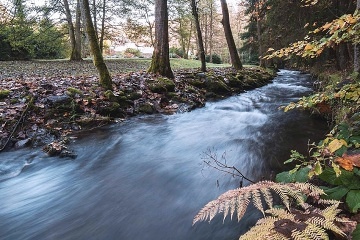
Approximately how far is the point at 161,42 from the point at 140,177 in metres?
6.82

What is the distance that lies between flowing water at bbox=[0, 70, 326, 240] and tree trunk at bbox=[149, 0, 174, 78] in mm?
3390

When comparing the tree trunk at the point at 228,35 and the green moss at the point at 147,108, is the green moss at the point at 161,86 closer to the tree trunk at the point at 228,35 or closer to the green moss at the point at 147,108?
the green moss at the point at 147,108

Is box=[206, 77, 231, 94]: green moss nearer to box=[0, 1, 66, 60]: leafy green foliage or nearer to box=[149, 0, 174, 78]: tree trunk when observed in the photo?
box=[149, 0, 174, 78]: tree trunk

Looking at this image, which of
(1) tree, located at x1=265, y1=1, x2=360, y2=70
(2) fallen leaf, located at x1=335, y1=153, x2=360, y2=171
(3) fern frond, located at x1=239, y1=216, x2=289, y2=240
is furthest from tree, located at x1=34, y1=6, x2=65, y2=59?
(3) fern frond, located at x1=239, y1=216, x2=289, y2=240

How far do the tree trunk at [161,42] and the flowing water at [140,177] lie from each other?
3390mm

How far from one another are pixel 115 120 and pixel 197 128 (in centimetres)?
202

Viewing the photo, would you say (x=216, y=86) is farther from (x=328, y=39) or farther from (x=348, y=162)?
(x=348, y=162)

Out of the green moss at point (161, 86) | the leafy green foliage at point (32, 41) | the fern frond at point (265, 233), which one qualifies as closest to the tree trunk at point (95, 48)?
the green moss at point (161, 86)

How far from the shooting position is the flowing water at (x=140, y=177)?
2885 millimetres

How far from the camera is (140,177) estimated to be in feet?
13.5

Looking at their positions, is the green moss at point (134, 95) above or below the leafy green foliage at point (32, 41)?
below

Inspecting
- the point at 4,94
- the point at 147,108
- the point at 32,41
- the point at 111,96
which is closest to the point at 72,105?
the point at 111,96

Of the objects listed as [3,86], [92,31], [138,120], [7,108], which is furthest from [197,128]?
[3,86]

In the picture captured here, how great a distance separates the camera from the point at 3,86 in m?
6.91
